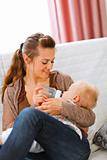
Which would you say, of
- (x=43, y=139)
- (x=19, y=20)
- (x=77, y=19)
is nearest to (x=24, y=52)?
(x=43, y=139)

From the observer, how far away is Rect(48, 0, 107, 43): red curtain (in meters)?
2.42

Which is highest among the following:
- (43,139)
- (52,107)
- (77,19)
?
(77,19)

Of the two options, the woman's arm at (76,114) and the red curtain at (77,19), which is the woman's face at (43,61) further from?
the red curtain at (77,19)

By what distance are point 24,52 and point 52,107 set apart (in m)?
0.37

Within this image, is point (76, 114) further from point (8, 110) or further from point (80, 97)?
point (8, 110)

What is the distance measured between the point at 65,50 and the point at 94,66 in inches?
8.8

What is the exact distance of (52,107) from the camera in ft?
4.93

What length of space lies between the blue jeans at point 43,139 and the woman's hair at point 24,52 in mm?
390

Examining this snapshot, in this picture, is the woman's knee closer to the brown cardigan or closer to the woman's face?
the brown cardigan

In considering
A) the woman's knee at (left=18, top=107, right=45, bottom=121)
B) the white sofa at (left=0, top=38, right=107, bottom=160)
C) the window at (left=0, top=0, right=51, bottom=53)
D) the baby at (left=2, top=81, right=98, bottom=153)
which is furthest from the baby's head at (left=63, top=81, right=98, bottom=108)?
the window at (left=0, top=0, right=51, bottom=53)

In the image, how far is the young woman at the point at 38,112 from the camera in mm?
1339

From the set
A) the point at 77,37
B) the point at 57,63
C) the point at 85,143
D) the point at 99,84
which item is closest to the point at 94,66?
the point at 99,84

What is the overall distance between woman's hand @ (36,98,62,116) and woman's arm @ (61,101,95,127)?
0.9 inches

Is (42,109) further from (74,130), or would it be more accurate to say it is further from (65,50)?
(65,50)
